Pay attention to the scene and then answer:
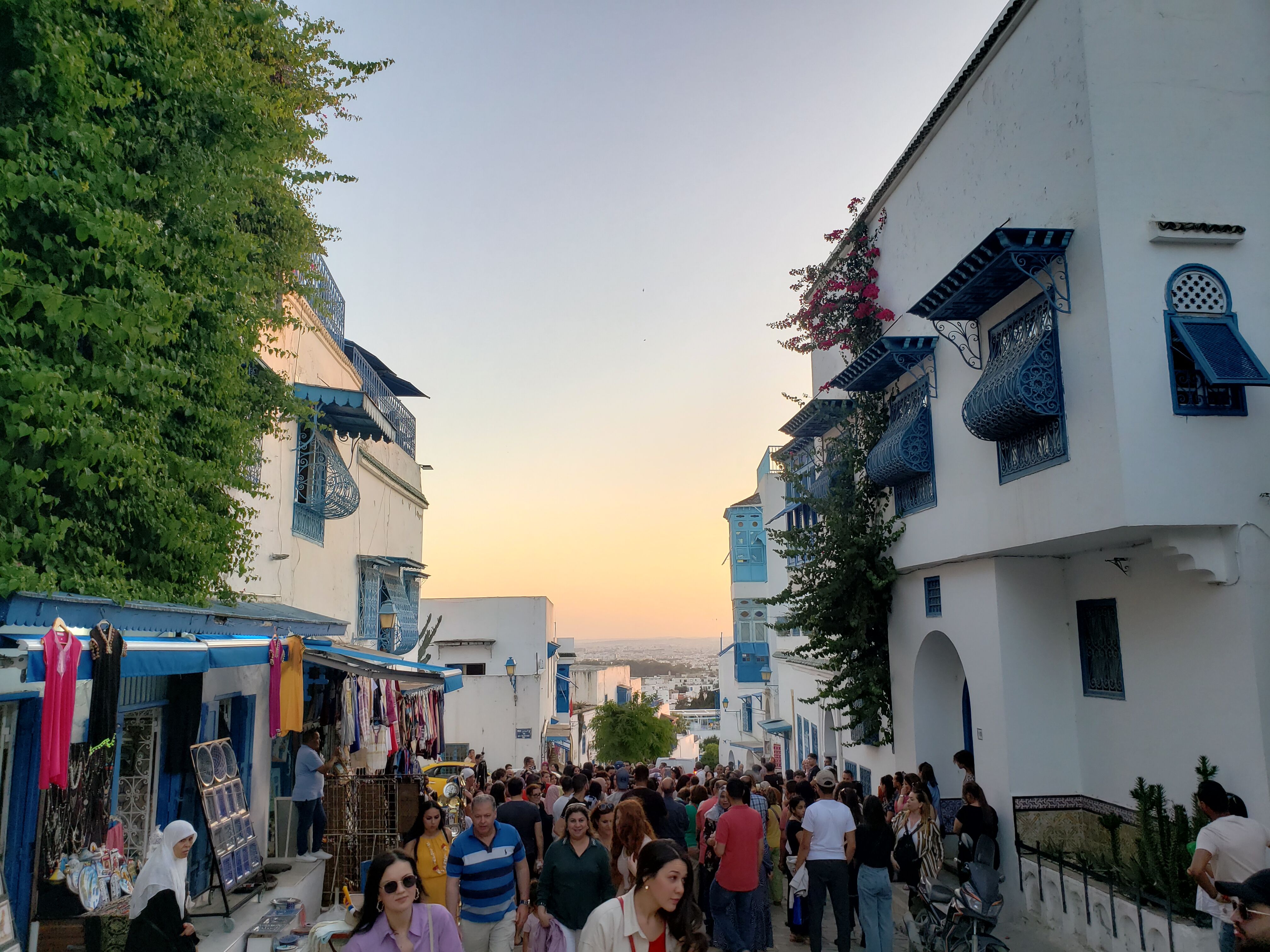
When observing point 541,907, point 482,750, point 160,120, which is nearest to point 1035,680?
point 541,907

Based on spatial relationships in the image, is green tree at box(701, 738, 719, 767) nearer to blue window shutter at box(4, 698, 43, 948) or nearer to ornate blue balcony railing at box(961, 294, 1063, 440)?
ornate blue balcony railing at box(961, 294, 1063, 440)

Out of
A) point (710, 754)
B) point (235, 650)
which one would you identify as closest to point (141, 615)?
point (235, 650)

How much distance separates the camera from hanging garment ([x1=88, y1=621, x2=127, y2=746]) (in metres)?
5.77

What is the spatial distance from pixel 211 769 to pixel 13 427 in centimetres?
396

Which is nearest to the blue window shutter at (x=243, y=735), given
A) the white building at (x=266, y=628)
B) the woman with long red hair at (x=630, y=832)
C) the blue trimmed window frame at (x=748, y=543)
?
the white building at (x=266, y=628)

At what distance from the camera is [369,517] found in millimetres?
18547

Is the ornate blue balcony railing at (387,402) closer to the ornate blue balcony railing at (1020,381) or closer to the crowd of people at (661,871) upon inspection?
the crowd of people at (661,871)

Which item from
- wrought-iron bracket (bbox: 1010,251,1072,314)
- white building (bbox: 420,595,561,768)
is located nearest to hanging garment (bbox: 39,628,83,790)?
wrought-iron bracket (bbox: 1010,251,1072,314)

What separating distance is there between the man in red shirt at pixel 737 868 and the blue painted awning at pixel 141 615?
15.7 ft

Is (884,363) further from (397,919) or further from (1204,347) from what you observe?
(397,919)

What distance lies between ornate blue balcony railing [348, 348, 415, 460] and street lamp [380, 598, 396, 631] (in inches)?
146

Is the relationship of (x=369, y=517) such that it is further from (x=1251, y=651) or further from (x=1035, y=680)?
(x=1251, y=651)

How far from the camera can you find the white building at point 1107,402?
802cm

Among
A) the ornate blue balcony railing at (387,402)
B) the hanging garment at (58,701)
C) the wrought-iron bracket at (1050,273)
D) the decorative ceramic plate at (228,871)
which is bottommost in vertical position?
the decorative ceramic plate at (228,871)
